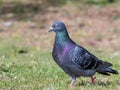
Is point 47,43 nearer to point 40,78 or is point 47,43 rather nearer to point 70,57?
point 40,78

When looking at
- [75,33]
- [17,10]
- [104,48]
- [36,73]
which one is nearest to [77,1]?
[17,10]

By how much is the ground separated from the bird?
0.90 ft

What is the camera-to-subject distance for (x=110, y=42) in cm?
1833

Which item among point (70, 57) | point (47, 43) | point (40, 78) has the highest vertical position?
point (70, 57)

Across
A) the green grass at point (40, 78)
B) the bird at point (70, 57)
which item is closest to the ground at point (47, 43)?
the green grass at point (40, 78)

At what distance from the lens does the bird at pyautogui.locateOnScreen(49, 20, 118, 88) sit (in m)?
8.15

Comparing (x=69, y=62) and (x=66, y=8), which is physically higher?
(x=69, y=62)

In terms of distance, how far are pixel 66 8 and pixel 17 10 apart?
225cm

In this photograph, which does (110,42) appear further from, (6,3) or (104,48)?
(6,3)

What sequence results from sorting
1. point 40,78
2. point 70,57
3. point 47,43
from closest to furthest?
point 70,57 → point 40,78 → point 47,43

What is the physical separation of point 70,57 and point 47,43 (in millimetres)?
9625

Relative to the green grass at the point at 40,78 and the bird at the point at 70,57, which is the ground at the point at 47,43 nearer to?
the green grass at the point at 40,78

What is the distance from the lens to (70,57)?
8148mm

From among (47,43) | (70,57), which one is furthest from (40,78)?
(47,43)
